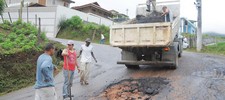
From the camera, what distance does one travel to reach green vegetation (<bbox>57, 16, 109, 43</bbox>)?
115 feet

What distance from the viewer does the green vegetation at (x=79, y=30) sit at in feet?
115

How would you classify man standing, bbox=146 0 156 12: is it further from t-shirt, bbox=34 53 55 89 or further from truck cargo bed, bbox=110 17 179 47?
t-shirt, bbox=34 53 55 89

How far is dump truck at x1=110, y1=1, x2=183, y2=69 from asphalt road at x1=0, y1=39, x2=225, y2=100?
45 centimetres

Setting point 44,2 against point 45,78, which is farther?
point 44,2

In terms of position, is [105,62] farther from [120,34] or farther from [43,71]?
[43,71]

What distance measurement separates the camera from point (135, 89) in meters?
9.37

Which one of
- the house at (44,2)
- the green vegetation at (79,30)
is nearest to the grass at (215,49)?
the green vegetation at (79,30)

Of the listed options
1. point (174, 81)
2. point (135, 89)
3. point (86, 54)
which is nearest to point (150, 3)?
point (86, 54)

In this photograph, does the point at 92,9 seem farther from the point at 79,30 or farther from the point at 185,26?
the point at 185,26

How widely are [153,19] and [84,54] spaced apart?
287 centimetres

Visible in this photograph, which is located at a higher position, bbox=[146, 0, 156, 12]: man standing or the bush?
bbox=[146, 0, 156, 12]: man standing

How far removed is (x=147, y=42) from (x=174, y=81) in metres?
1.57

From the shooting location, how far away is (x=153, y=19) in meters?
11.7

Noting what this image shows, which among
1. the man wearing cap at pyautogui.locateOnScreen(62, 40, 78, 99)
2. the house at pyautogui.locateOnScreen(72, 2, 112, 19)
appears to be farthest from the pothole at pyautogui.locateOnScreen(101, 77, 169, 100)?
the house at pyautogui.locateOnScreen(72, 2, 112, 19)
